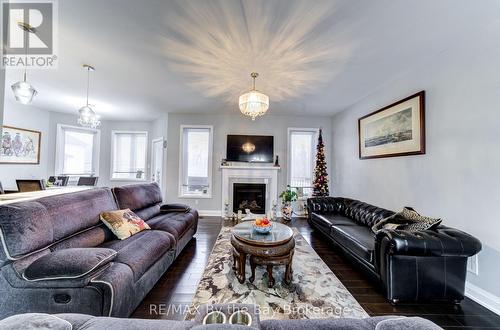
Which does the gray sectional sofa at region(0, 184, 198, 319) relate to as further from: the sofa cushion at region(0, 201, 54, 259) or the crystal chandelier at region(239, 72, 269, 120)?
the crystal chandelier at region(239, 72, 269, 120)

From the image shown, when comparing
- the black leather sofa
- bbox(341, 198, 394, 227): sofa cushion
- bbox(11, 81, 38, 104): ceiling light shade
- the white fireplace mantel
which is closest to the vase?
the white fireplace mantel

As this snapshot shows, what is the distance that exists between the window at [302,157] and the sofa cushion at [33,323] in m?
5.23

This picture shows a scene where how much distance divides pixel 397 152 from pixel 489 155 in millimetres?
1152

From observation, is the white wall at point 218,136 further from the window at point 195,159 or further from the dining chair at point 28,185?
the dining chair at point 28,185

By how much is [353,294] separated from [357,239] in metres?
0.66

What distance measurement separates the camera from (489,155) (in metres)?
2.00

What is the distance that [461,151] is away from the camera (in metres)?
2.25

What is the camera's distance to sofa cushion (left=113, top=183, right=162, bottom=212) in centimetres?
278

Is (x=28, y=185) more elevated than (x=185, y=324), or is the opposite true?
(x=28, y=185)

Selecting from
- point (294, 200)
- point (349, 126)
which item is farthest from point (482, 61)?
point (294, 200)

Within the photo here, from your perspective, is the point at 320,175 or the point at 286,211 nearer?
the point at 286,211

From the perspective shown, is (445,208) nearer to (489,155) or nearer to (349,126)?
(489,155)

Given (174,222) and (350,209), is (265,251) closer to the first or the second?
(174,222)

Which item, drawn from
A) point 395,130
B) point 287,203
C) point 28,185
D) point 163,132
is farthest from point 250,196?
point 28,185
